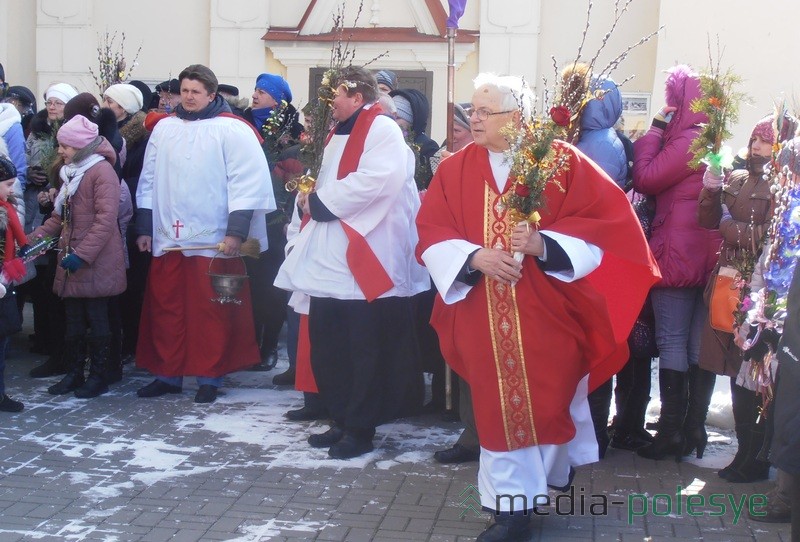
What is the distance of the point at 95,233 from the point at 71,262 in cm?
23

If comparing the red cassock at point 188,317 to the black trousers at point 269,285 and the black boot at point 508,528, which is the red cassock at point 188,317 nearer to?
the black trousers at point 269,285

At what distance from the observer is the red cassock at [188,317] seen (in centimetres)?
741

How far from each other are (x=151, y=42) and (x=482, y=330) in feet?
35.4

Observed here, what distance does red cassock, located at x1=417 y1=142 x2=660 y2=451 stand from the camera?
16.4 feet

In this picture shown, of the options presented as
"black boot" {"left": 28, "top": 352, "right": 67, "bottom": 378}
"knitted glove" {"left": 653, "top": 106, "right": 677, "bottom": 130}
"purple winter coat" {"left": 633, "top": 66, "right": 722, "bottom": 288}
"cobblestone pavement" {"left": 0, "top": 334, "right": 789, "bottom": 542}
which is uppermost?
"knitted glove" {"left": 653, "top": 106, "right": 677, "bottom": 130}

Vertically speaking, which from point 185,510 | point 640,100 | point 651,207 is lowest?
point 185,510

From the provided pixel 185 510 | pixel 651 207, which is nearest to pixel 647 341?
pixel 651 207

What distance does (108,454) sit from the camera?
617cm

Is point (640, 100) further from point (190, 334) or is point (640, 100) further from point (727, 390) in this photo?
point (190, 334)

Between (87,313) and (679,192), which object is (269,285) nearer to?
(87,313)

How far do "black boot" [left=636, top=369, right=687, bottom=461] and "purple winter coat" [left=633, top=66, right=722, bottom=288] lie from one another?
1.73ft

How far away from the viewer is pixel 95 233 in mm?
7285

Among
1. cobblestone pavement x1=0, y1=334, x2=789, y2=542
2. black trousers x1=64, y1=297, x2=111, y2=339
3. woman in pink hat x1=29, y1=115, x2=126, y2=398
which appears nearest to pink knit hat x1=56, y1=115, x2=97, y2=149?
woman in pink hat x1=29, y1=115, x2=126, y2=398

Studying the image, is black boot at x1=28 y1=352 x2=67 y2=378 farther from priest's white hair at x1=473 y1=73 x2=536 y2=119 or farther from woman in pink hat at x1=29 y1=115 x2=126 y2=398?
priest's white hair at x1=473 y1=73 x2=536 y2=119
